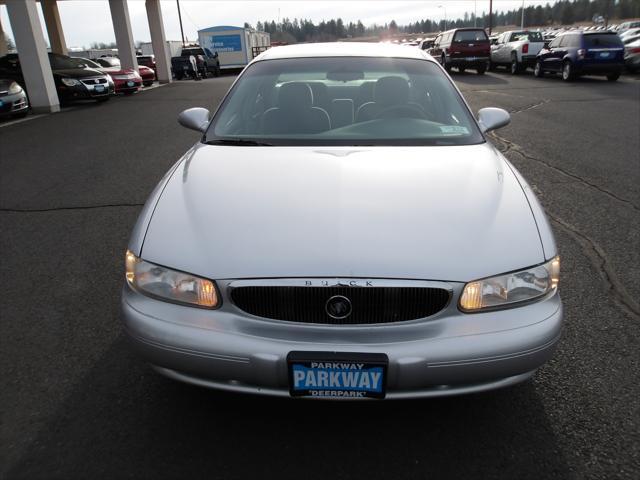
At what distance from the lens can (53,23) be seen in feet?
88.0

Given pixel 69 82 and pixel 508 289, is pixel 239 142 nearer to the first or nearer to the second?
pixel 508 289

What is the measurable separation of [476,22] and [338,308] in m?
108

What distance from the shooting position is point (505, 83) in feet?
60.1

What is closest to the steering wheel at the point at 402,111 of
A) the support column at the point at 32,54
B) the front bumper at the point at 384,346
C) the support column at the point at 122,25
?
the front bumper at the point at 384,346

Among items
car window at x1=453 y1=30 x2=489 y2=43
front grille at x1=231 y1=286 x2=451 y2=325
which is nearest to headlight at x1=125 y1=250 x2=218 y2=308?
front grille at x1=231 y1=286 x2=451 y2=325

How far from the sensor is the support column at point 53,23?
1051 inches

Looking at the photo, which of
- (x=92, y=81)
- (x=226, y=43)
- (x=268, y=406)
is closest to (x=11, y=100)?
(x=92, y=81)

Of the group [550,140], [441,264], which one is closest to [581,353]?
[441,264]

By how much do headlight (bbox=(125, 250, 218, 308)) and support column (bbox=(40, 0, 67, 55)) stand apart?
29180mm

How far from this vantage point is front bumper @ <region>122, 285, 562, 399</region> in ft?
6.27

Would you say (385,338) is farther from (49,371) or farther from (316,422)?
(49,371)

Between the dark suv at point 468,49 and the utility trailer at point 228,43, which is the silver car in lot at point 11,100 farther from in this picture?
the utility trailer at point 228,43

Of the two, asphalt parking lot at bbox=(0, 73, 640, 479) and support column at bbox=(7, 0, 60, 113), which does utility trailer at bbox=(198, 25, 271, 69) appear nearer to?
support column at bbox=(7, 0, 60, 113)

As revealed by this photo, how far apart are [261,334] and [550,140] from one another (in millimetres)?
7591
